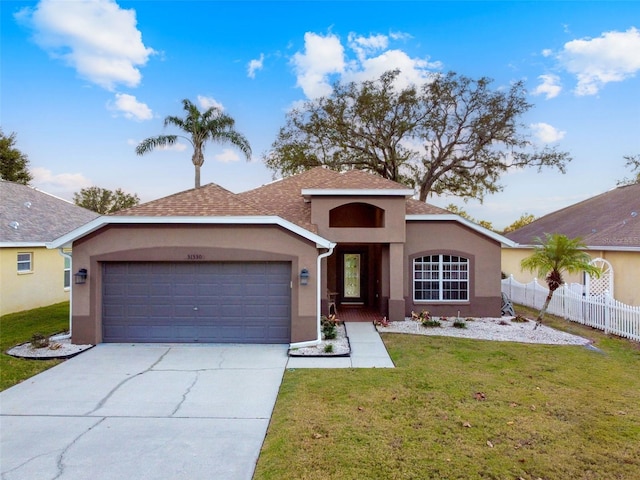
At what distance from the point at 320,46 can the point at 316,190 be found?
11825 mm

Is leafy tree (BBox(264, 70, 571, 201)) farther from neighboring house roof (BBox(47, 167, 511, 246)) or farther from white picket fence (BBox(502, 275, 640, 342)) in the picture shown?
white picket fence (BBox(502, 275, 640, 342))

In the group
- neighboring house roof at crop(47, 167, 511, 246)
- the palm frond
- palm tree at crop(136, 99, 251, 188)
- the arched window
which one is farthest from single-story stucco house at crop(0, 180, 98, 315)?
→ the arched window

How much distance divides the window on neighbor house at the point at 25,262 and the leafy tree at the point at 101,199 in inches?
1375

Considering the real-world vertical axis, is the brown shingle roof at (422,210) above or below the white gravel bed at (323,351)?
above

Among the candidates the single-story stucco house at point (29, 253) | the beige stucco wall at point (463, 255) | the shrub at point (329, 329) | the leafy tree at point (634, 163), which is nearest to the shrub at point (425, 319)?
the beige stucco wall at point (463, 255)

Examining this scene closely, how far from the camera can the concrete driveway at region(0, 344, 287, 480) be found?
4688 millimetres

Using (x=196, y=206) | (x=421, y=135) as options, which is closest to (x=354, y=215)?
(x=196, y=206)

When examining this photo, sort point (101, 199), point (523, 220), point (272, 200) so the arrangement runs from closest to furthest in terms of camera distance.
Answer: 1. point (272, 200)
2. point (523, 220)
3. point (101, 199)

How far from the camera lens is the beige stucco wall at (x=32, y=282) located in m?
14.4

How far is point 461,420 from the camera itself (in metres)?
5.84

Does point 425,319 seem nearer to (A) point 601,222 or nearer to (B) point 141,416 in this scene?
(B) point 141,416

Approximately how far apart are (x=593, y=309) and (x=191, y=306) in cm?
1292

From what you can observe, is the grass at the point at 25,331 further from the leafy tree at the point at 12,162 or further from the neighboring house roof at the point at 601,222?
the leafy tree at the point at 12,162

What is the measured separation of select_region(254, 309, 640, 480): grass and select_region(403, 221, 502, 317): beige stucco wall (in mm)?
4912
